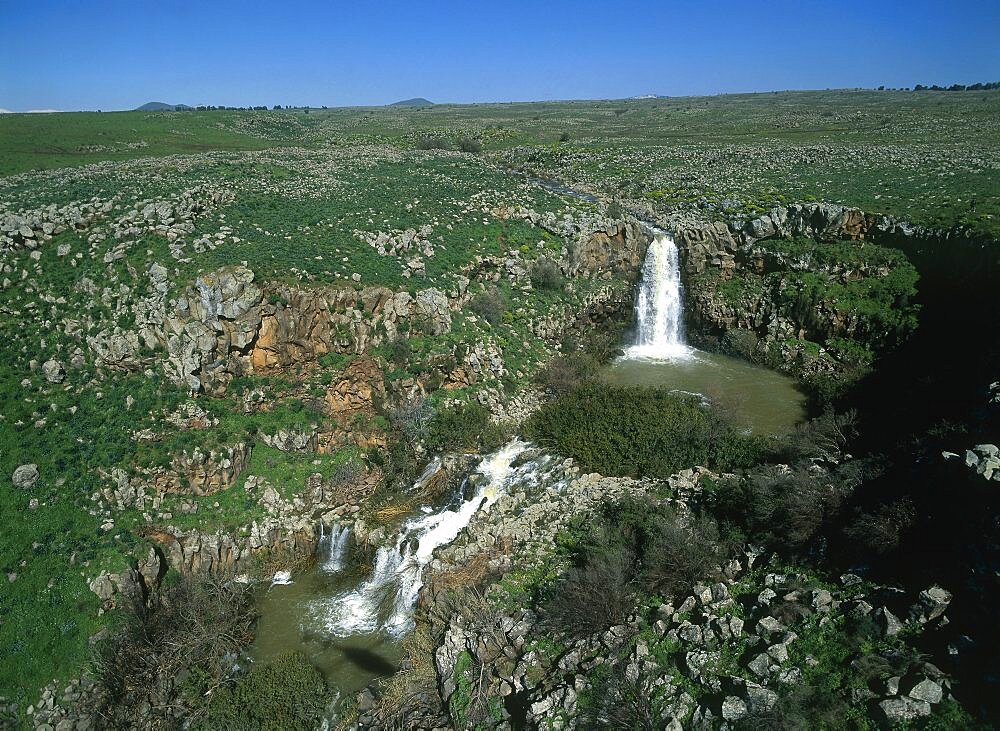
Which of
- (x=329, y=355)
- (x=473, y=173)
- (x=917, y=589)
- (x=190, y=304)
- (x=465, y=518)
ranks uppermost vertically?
(x=473, y=173)

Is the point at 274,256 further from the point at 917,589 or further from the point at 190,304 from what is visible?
the point at 917,589

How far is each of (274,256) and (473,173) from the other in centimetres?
2469

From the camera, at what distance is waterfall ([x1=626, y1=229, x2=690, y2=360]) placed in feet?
95.8

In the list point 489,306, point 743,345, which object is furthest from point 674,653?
point 743,345

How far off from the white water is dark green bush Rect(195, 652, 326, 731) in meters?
1.60

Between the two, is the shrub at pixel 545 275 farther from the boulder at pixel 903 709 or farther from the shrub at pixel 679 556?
the boulder at pixel 903 709

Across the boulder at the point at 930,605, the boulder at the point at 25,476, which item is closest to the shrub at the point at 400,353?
the boulder at the point at 25,476

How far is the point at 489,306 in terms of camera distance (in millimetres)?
26594

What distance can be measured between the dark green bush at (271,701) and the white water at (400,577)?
5.24 feet

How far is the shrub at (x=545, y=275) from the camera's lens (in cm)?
2991

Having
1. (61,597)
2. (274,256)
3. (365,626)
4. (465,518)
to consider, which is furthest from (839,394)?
→ (61,597)

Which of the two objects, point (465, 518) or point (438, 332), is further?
point (438, 332)

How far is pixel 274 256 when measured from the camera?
23.8m

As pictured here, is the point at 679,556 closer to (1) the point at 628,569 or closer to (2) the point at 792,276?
(1) the point at 628,569
